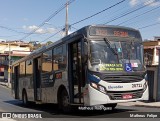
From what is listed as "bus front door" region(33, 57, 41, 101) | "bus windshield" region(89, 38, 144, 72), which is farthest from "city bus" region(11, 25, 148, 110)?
"bus front door" region(33, 57, 41, 101)

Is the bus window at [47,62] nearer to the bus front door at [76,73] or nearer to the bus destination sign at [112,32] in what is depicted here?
the bus front door at [76,73]

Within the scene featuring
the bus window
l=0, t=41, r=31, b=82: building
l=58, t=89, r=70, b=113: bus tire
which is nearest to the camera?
l=58, t=89, r=70, b=113: bus tire

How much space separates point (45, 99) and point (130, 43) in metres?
5.82

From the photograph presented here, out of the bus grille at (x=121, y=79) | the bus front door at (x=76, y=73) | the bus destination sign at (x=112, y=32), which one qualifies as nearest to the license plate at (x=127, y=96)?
the bus grille at (x=121, y=79)

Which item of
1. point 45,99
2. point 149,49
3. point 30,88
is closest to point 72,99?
point 45,99

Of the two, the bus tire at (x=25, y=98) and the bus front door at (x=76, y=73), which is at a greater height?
the bus front door at (x=76, y=73)

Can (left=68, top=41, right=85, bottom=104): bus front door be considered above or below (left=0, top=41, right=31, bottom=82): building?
below

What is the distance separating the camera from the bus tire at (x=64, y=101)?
15.0 meters

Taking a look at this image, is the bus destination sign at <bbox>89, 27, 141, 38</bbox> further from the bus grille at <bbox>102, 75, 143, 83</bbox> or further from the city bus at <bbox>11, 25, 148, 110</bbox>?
the bus grille at <bbox>102, 75, 143, 83</bbox>

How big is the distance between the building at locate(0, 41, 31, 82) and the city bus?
46892mm

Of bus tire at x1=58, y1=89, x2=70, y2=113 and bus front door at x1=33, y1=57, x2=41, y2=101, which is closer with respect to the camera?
bus tire at x1=58, y1=89, x2=70, y2=113

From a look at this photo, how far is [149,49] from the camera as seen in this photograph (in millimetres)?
47094

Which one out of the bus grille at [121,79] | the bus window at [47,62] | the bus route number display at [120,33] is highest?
the bus route number display at [120,33]

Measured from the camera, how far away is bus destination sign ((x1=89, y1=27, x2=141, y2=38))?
13.5 metres
